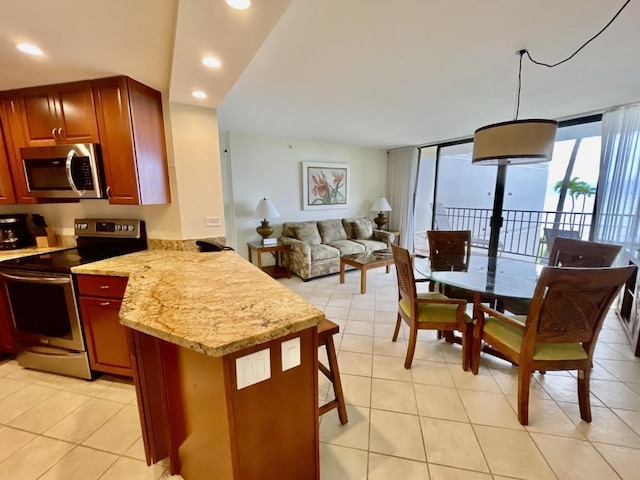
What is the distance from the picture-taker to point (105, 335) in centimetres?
187

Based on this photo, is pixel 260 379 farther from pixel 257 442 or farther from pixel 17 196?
pixel 17 196

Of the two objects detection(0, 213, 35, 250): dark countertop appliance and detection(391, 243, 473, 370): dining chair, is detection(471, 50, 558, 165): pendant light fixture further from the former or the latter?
detection(0, 213, 35, 250): dark countertop appliance

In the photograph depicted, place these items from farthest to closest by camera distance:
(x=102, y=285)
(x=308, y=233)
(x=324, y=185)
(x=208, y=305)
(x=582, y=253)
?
(x=324, y=185), (x=308, y=233), (x=582, y=253), (x=102, y=285), (x=208, y=305)

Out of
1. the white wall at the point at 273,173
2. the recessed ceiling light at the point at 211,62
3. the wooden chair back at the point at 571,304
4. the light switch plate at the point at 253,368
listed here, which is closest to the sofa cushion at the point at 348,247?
the white wall at the point at 273,173

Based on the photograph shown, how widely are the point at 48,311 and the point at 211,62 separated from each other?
6.76 ft

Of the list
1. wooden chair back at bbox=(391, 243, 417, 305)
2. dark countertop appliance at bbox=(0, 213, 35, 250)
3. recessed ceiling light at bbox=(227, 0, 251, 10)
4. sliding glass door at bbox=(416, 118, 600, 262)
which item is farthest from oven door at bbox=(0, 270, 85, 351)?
sliding glass door at bbox=(416, 118, 600, 262)

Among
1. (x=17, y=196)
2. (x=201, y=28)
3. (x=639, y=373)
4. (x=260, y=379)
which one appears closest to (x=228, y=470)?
(x=260, y=379)

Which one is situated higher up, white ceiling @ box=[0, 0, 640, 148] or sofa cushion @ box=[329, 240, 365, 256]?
white ceiling @ box=[0, 0, 640, 148]

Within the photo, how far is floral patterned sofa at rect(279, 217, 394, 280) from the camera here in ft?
13.8

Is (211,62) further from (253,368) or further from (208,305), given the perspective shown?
(253,368)

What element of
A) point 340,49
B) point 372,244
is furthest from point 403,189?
point 340,49

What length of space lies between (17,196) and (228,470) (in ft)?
9.12

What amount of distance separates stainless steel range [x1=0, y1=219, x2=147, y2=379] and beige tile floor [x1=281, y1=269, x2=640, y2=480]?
1823mm

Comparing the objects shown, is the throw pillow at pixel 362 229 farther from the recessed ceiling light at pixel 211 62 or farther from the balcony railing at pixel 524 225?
the recessed ceiling light at pixel 211 62
